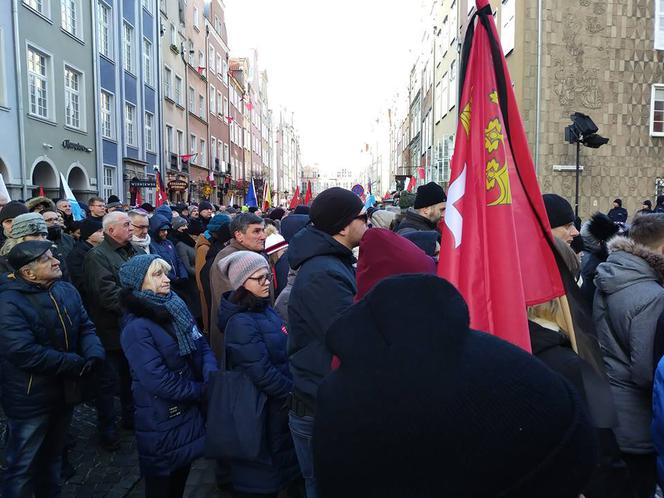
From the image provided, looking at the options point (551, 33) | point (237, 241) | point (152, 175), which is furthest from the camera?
point (152, 175)

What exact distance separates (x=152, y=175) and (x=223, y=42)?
21.2 m

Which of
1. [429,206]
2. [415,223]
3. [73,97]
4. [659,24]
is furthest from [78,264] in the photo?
[659,24]

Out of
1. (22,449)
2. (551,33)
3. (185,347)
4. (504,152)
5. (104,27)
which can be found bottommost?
(22,449)

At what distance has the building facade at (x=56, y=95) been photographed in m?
15.4

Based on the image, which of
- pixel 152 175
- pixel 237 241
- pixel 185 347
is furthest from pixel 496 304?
pixel 152 175

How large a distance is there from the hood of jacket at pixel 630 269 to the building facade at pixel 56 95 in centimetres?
1498

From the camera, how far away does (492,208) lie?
2.32 meters

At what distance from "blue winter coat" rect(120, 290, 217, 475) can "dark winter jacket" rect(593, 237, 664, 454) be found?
256 centimetres

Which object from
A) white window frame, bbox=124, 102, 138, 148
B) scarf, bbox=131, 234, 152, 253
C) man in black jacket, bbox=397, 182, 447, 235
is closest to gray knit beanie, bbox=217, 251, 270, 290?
man in black jacket, bbox=397, 182, 447, 235

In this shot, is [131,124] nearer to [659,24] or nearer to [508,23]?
[508,23]

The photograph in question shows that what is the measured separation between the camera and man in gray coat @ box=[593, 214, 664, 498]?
10.1 feet

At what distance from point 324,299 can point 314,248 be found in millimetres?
331

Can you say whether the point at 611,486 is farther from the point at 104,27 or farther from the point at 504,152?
the point at 104,27

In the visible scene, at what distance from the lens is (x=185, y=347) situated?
11.9 ft
